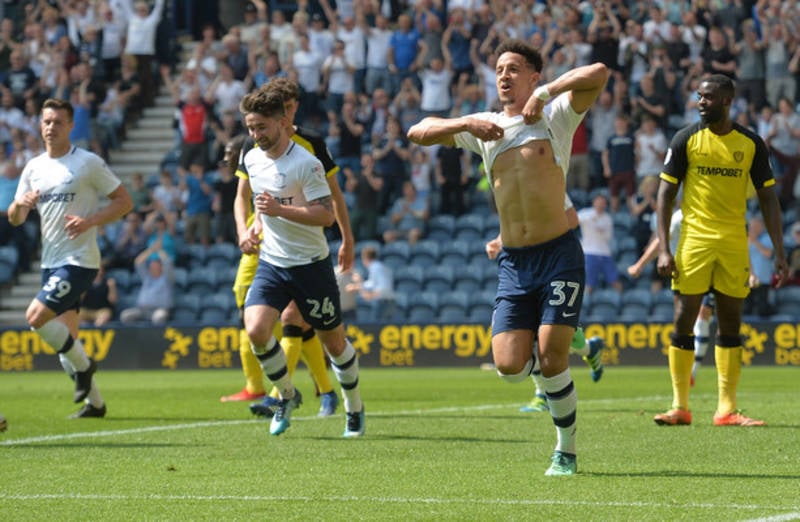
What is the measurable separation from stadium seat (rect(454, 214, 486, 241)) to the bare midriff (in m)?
18.0

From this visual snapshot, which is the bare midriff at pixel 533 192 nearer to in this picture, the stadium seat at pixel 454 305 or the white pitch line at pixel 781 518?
the white pitch line at pixel 781 518

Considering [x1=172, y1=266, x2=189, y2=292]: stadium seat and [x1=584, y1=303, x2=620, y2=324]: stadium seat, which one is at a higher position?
[x1=172, y1=266, x2=189, y2=292]: stadium seat

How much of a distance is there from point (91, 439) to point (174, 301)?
15881mm

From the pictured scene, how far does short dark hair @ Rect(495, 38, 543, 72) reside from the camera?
8469 millimetres

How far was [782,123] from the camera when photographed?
80.4 feet

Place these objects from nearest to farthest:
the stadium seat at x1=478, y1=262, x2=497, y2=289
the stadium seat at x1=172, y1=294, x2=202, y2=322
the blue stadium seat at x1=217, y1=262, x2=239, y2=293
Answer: the stadium seat at x1=478, y1=262, x2=497, y2=289 < the stadium seat at x1=172, y1=294, x2=202, y2=322 < the blue stadium seat at x1=217, y1=262, x2=239, y2=293

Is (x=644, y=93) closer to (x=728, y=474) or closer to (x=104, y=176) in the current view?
(x=104, y=176)

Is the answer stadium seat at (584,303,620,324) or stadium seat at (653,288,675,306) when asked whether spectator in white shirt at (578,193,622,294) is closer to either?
stadium seat at (584,303,620,324)

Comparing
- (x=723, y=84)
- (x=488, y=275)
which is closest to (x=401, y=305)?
(x=488, y=275)

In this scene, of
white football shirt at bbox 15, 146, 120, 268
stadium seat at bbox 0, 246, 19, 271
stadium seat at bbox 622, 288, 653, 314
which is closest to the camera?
white football shirt at bbox 15, 146, 120, 268

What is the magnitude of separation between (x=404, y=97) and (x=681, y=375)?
1618 centimetres

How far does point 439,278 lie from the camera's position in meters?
26.2

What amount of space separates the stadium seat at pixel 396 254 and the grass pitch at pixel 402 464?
11.1 metres

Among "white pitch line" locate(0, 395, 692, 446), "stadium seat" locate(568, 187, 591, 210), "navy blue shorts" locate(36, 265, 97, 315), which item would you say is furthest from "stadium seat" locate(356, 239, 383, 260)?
"navy blue shorts" locate(36, 265, 97, 315)
